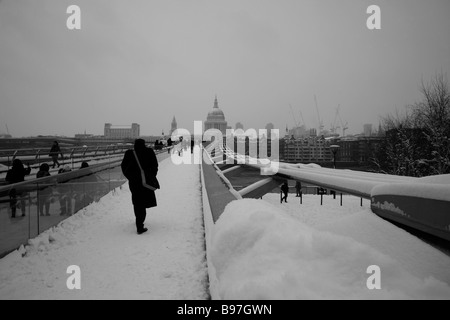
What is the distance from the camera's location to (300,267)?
155 cm

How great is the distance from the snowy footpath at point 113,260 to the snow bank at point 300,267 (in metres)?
2.23

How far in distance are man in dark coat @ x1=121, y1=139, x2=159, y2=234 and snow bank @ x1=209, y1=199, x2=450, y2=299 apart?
15.9 ft

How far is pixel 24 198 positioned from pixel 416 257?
6.93m

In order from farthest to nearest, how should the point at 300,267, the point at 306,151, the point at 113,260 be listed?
1. the point at 306,151
2. the point at 113,260
3. the point at 300,267

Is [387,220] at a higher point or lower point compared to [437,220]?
lower

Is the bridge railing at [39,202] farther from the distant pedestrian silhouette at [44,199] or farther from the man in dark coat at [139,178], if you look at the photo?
the man in dark coat at [139,178]

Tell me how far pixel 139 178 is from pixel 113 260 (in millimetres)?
2141

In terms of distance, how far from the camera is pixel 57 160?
16.1 m

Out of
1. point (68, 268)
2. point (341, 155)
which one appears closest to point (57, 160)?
point (68, 268)

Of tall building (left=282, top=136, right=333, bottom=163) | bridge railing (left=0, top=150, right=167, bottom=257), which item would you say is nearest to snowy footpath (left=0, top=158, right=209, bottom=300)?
bridge railing (left=0, top=150, right=167, bottom=257)

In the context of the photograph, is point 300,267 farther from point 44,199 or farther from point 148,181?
point 44,199

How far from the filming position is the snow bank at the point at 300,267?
1.38 meters

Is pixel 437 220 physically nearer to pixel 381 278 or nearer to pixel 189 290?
pixel 381 278

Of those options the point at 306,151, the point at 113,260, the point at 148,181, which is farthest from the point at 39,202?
the point at 306,151
